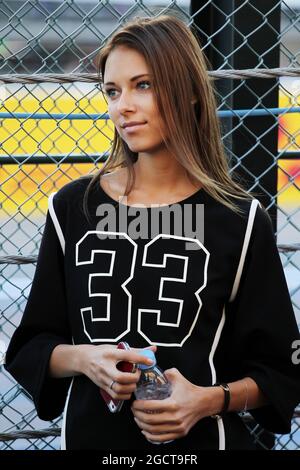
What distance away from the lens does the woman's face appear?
5.40 ft

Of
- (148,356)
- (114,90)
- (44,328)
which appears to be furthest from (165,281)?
(114,90)

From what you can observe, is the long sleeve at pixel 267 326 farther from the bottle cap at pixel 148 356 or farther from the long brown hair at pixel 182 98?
the bottle cap at pixel 148 356

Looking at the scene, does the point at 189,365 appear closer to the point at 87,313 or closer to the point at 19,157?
the point at 87,313

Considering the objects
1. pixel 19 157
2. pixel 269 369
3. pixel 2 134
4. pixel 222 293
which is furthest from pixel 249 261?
pixel 2 134

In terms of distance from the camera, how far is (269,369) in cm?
168

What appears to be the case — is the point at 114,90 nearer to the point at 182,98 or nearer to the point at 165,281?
the point at 182,98

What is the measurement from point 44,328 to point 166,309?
0.29 metres

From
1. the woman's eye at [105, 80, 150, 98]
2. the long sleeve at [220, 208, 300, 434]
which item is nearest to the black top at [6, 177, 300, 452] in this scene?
the long sleeve at [220, 208, 300, 434]

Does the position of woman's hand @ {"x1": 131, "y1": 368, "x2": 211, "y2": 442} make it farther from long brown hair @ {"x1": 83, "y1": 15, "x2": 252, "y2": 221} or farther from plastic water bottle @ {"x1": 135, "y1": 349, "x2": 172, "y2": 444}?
long brown hair @ {"x1": 83, "y1": 15, "x2": 252, "y2": 221}

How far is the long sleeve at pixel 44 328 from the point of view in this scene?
1.71 meters

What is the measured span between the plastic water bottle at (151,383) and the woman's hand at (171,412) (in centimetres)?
Result: 1

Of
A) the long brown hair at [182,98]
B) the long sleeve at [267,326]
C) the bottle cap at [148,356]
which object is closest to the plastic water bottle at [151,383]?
the bottle cap at [148,356]

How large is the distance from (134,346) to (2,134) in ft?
14.5

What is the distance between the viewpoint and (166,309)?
1631 mm
